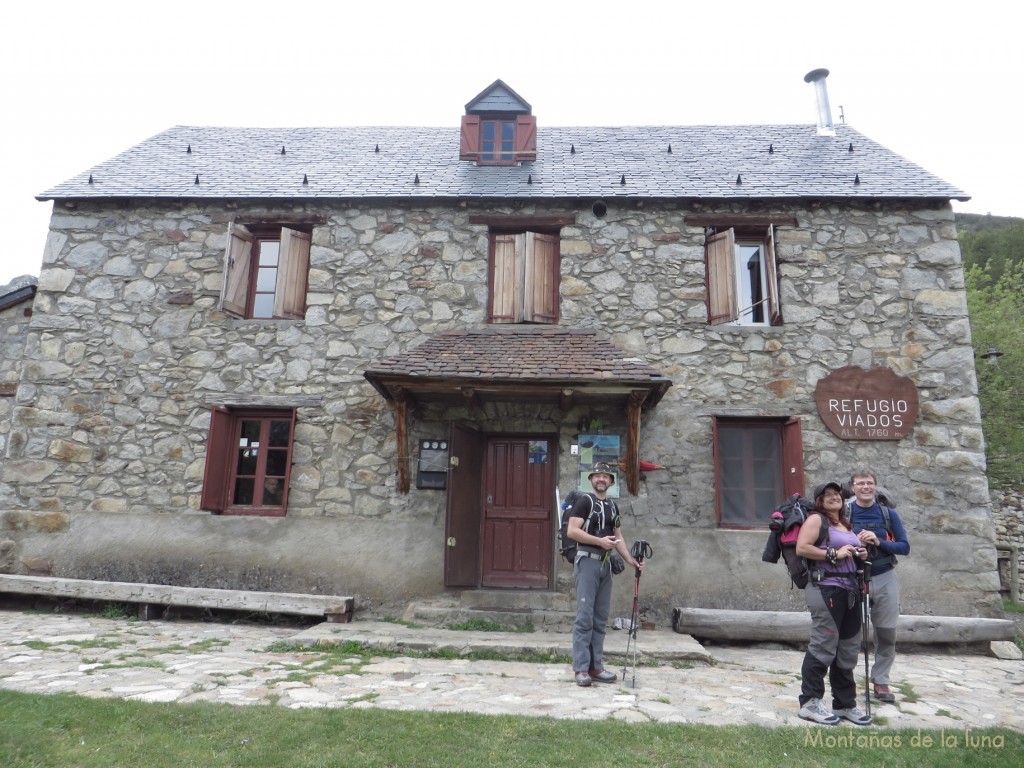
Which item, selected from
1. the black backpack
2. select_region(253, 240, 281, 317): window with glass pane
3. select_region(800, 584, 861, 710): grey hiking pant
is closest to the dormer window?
select_region(253, 240, 281, 317): window with glass pane

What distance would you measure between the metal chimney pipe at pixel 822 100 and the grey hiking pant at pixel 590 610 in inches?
353

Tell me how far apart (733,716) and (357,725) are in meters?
2.38

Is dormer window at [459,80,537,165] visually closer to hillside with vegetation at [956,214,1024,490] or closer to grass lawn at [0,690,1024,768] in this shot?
grass lawn at [0,690,1024,768]

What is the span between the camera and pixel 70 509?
7.36m

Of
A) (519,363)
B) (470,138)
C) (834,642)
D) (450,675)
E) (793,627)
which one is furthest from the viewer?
(470,138)

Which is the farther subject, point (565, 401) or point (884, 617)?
point (565, 401)

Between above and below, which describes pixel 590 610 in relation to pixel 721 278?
below

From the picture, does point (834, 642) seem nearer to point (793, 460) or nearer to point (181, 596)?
point (793, 460)

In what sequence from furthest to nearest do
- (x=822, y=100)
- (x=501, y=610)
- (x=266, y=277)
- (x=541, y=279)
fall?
(x=822, y=100) < (x=266, y=277) < (x=541, y=279) < (x=501, y=610)

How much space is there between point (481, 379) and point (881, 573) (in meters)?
3.88

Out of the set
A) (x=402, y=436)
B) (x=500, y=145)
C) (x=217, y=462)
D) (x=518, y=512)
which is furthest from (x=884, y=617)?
(x=500, y=145)

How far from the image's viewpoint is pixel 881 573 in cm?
451

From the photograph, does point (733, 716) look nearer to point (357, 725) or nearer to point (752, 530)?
point (357, 725)

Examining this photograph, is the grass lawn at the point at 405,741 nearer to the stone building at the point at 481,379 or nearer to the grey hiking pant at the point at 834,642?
the grey hiking pant at the point at 834,642
